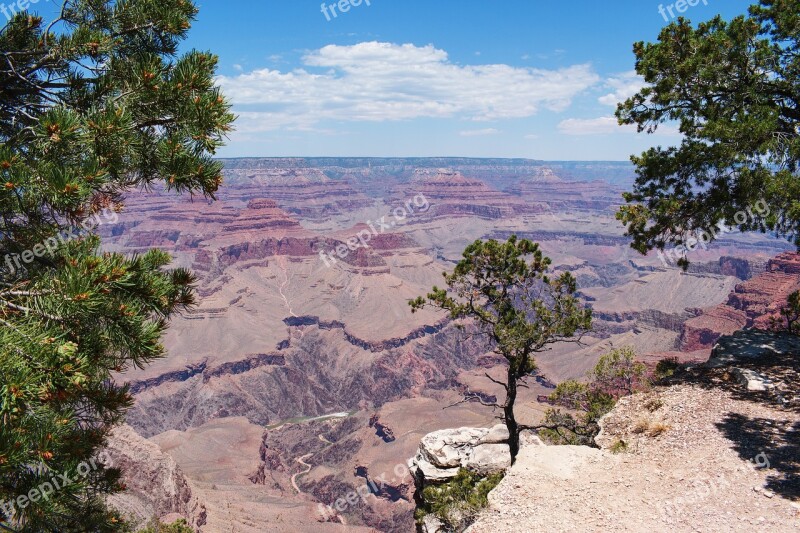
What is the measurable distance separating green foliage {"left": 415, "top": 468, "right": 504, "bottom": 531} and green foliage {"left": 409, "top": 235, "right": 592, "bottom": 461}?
203 centimetres

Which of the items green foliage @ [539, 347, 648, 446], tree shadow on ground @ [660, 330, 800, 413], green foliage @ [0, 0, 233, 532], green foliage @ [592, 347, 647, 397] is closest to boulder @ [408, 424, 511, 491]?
green foliage @ [539, 347, 648, 446]

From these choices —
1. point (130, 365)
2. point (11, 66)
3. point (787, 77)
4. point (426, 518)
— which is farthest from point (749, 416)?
point (11, 66)

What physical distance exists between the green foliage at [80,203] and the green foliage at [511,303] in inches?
447

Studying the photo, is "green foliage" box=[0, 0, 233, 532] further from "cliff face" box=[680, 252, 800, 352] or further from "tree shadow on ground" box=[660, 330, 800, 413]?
"cliff face" box=[680, 252, 800, 352]

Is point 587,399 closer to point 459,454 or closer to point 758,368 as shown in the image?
point 459,454

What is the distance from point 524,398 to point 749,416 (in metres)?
105

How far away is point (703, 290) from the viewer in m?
187

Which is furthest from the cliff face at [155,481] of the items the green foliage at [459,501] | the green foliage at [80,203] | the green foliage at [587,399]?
the green foliage at [80,203]

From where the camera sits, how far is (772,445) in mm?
10602

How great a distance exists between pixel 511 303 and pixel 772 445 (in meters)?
8.19

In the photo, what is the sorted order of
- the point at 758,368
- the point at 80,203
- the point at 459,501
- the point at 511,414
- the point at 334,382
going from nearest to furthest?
the point at 80,203 < the point at 758,368 < the point at 459,501 < the point at 511,414 < the point at 334,382

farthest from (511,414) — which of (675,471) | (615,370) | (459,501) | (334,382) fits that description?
(334,382)

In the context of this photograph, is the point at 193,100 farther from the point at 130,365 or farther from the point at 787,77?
the point at 787,77

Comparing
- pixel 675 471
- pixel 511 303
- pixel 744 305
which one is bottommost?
pixel 744 305
